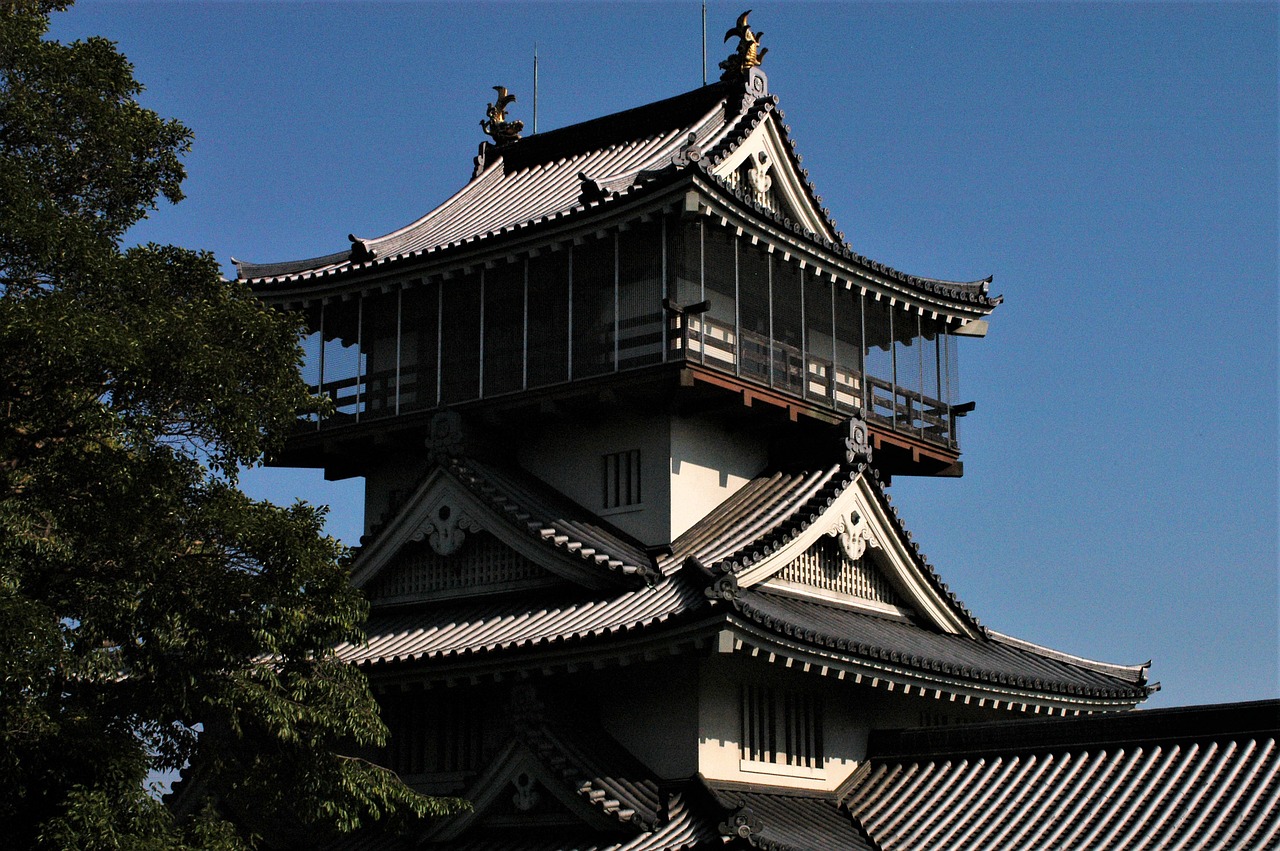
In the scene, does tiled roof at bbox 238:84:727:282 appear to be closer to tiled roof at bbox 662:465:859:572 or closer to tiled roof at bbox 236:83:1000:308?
tiled roof at bbox 236:83:1000:308

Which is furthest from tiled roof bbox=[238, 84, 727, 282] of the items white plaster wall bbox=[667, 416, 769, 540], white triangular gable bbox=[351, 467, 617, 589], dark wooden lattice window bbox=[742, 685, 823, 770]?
dark wooden lattice window bbox=[742, 685, 823, 770]

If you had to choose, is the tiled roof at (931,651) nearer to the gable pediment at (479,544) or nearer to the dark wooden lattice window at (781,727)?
the dark wooden lattice window at (781,727)

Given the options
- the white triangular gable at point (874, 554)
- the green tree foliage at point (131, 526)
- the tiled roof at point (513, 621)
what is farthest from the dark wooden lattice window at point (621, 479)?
the green tree foliage at point (131, 526)

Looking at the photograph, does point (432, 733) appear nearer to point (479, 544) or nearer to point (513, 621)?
point (513, 621)

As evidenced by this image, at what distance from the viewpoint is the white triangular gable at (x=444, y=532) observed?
2564 cm

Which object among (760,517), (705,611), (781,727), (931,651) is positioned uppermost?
(760,517)

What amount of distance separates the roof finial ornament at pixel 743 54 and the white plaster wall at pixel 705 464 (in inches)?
286

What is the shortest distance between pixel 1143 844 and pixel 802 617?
21.0 feet

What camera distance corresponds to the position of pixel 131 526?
61.3 ft

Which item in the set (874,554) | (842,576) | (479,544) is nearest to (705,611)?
(842,576)

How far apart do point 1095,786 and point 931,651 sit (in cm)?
495

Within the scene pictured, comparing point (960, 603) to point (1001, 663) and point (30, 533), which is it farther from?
point (30, 533)

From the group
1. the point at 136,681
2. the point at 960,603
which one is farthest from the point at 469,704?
the point at 960,603

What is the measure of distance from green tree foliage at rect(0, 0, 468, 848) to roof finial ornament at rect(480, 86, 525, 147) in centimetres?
1392
